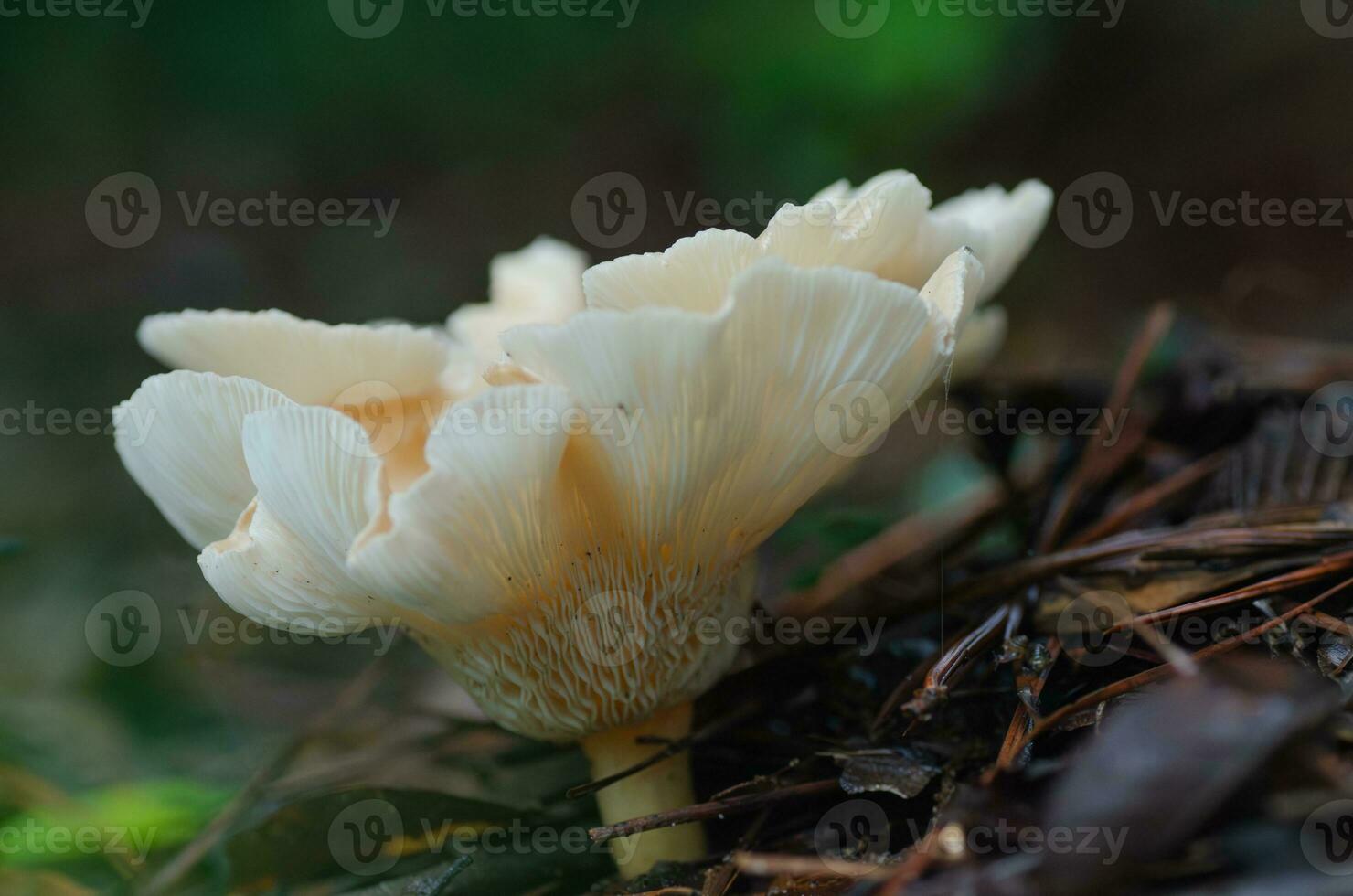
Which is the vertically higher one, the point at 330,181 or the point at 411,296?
the point at 330,181

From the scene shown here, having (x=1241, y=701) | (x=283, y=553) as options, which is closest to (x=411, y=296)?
(x=283, y=553)

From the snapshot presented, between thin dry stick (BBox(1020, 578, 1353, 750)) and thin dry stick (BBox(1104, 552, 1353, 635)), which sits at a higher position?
thin dry stick (BBox(1104, 552, 1353, 635))

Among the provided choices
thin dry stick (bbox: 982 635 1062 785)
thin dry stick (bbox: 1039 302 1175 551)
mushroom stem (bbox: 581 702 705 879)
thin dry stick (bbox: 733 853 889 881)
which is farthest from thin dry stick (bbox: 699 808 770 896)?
thin dry stick (bbox: 1039 302 1175 551)

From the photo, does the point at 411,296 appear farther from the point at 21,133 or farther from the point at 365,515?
the point at 365,515

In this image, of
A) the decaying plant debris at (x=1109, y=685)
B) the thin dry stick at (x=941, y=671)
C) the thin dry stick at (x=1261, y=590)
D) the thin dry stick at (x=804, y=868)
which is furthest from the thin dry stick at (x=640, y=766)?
the thin dry stick at (x=1261, y=590)

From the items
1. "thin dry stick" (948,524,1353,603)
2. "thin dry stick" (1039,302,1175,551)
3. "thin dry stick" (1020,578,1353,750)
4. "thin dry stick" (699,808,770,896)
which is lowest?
"thin dry stick" (699,808,770,896)

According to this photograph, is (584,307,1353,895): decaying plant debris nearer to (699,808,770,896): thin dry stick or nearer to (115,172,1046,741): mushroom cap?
(699,808,770,896): thin dry stick

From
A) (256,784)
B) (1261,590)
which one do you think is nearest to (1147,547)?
(1261,590)

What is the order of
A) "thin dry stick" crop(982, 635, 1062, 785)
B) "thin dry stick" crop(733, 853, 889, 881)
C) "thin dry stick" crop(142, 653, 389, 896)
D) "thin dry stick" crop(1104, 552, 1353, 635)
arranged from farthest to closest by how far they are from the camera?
1. "thin dry stick" crop(142, 653, 389, 896)
2. "thin dry stick" crop(1104, 552, 1353, 635)
3. "thin dry stick" crop(982, 635, 1062, 785)
4. "thin dry stick" crop(733, 853, 889, 881)
